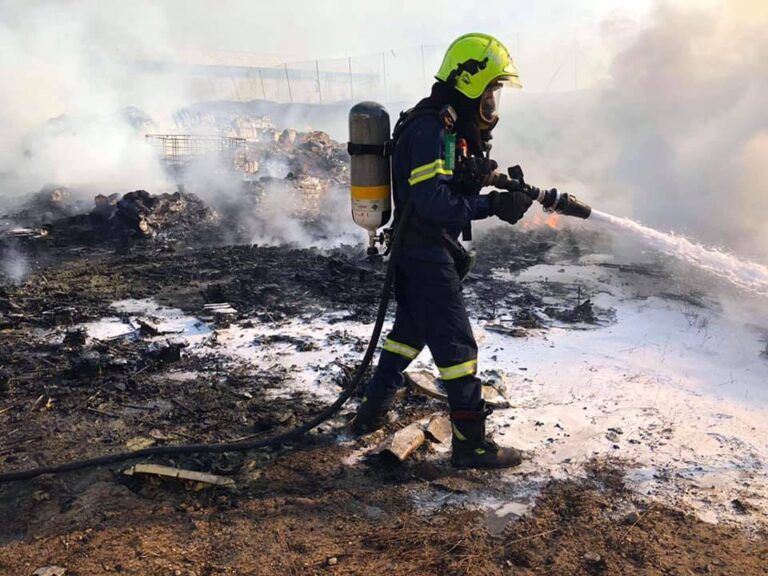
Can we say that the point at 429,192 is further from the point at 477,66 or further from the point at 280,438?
the point at 280,438

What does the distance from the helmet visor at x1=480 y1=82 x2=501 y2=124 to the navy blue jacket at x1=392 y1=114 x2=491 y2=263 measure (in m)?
0.39

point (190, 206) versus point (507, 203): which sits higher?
point (507, 203)

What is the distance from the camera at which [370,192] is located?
136 inches

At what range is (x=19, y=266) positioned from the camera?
28.9ft

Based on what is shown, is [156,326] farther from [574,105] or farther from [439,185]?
[574,105]

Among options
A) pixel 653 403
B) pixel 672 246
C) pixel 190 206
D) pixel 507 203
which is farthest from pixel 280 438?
pixel 190 206

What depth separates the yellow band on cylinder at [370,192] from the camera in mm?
3451

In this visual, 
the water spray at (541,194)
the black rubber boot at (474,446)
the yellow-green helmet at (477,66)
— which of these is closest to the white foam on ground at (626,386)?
the black rubber boot at (474,446)

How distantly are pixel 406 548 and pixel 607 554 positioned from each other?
3.23ft

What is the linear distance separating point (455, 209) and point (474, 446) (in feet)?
4.78

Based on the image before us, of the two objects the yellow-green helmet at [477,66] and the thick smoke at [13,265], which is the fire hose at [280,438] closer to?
the yellow-green helmet at [477,66]

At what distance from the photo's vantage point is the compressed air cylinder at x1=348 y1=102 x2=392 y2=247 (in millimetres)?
3393

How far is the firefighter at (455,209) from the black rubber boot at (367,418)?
61cm

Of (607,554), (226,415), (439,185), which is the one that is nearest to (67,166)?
(226,415)
